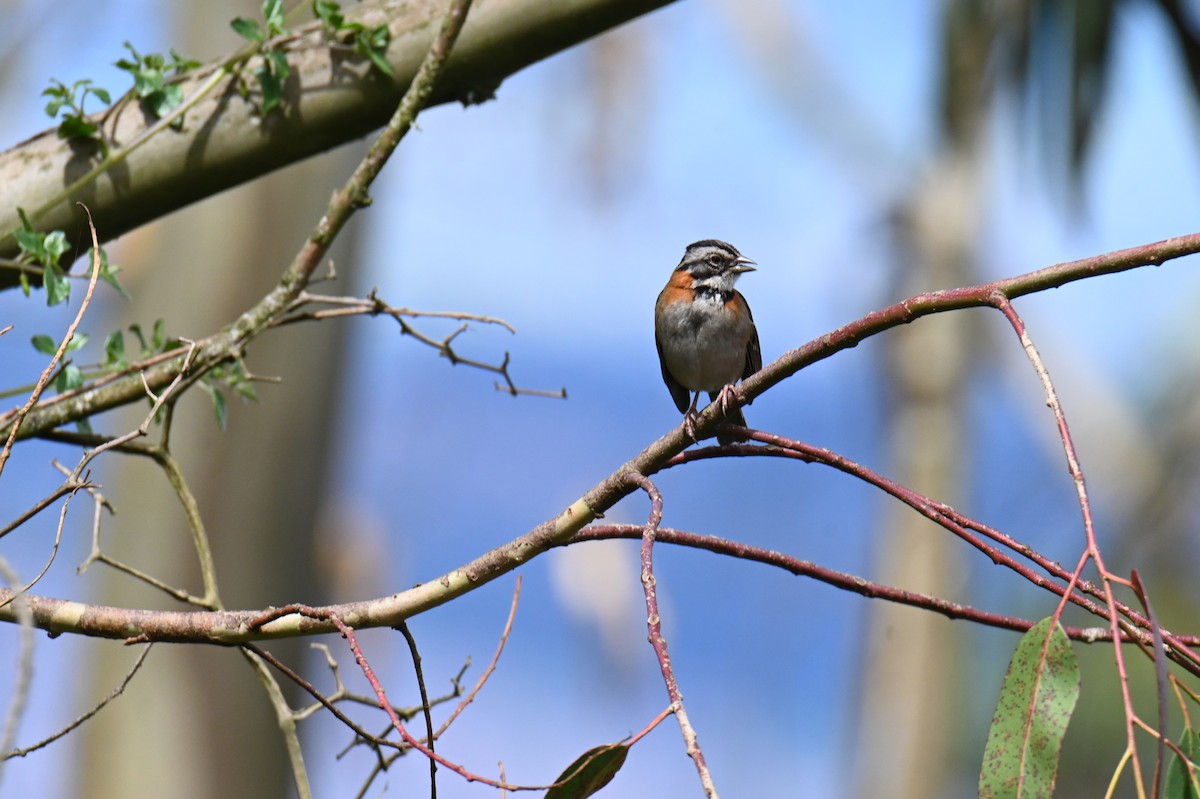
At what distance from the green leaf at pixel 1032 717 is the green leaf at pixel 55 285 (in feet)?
6.19

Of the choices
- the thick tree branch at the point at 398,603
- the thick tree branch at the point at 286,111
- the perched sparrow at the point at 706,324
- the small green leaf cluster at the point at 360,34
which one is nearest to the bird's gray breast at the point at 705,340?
the perched sparrow at the point at 706,324

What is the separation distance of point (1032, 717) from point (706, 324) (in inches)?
113

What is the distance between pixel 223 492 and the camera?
6.34 meters

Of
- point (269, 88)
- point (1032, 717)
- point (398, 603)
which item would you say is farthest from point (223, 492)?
point (1032, 717)

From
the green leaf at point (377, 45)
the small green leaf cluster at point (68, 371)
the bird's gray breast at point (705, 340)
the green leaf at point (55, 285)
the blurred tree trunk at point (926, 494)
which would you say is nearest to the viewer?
the green leaf at point (55, 285)

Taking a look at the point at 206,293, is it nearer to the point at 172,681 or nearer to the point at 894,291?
the point at 172,681

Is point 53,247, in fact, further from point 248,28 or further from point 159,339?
point 248,28

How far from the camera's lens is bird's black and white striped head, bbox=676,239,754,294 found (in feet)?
15.2

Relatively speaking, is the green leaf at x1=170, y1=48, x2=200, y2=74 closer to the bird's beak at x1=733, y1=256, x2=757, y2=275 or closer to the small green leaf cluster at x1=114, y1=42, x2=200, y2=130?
the small green leaf cluster at x1=114, y1=42, x2=200, y2=130

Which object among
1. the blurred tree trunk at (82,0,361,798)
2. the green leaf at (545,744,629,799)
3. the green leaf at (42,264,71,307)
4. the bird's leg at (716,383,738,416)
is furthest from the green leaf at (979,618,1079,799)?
the blurred tree trunk at (82,0,361,798)

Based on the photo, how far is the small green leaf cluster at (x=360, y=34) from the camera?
2.68 metres

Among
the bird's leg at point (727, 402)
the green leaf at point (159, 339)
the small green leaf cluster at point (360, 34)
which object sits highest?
the small green leaf cluster at point (360, 34)

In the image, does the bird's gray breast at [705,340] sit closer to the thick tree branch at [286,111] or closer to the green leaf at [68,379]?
the thick tree branch at [286,111]

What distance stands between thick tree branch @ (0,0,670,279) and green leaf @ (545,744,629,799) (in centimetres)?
157
